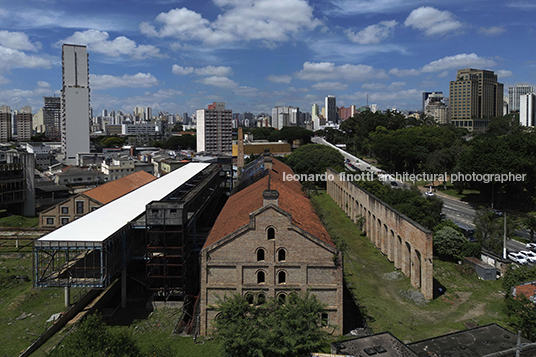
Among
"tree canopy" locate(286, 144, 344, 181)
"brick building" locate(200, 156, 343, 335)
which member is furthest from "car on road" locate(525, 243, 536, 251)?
"tree canopy" locate(286, 144, 344, 181)

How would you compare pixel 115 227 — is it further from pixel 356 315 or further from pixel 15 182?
pixel 15 182

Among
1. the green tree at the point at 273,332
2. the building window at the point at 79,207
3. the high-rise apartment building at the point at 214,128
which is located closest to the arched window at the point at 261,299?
the green tree at the point at 273,332

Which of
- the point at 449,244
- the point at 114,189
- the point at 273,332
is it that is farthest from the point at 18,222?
the point at 449,244

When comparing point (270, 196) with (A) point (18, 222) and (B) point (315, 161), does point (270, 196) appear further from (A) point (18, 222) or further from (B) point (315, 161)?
(B) point (315, 161)

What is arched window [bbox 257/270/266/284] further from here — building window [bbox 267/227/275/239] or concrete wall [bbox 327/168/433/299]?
concrete wall [bbox 327/168/433/299]

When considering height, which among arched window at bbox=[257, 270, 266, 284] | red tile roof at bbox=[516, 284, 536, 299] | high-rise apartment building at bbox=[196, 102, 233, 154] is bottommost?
red tile roof at bbox=[516, 284, 536, 299]

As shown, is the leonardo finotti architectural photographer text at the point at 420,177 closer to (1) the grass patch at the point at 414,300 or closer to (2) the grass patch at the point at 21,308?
(1) the grass patch at the point at 414,300
